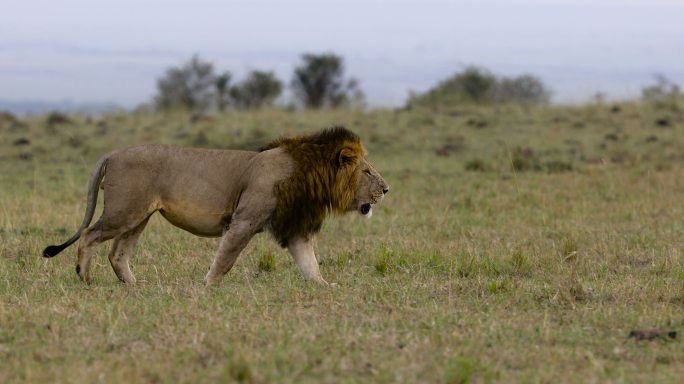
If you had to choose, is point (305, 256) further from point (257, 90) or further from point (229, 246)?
point (257, 90)

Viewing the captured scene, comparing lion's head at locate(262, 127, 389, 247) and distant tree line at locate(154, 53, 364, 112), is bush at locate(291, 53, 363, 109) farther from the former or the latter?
lion's head at locate(262, 127, 389, 247)

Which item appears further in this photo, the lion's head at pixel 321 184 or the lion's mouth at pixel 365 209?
the lion's mouth at pixel 365 209

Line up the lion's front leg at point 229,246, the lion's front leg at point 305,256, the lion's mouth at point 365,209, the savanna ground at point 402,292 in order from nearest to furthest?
the savanna ground at point 402,292
the lion's front leg at point 229,246
the lion's front leg at point 305,256
the lion's mouth at point 365,209

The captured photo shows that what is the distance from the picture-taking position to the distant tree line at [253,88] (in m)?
33.7

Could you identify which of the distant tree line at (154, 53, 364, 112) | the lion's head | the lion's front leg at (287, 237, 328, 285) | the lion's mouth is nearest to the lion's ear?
the lion's head

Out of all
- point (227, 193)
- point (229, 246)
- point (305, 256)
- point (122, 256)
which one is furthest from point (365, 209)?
point (122, 256)

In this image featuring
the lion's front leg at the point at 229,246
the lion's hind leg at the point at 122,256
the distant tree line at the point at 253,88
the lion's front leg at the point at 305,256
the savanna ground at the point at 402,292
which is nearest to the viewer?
the savanna ground at the point at 402,292

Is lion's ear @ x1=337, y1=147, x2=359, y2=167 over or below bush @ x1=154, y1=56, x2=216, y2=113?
over

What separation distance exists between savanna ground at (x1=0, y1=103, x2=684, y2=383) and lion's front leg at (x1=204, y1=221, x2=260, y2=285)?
0.47ft

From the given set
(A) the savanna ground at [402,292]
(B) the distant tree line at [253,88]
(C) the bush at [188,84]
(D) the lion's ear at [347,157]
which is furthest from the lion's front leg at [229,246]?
(C) the bush at [188,84]

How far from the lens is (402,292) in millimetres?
6816

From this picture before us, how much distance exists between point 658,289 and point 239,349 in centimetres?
311

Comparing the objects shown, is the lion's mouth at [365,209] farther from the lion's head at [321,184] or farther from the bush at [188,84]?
the bush at [188,84]

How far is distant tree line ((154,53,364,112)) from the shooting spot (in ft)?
110
